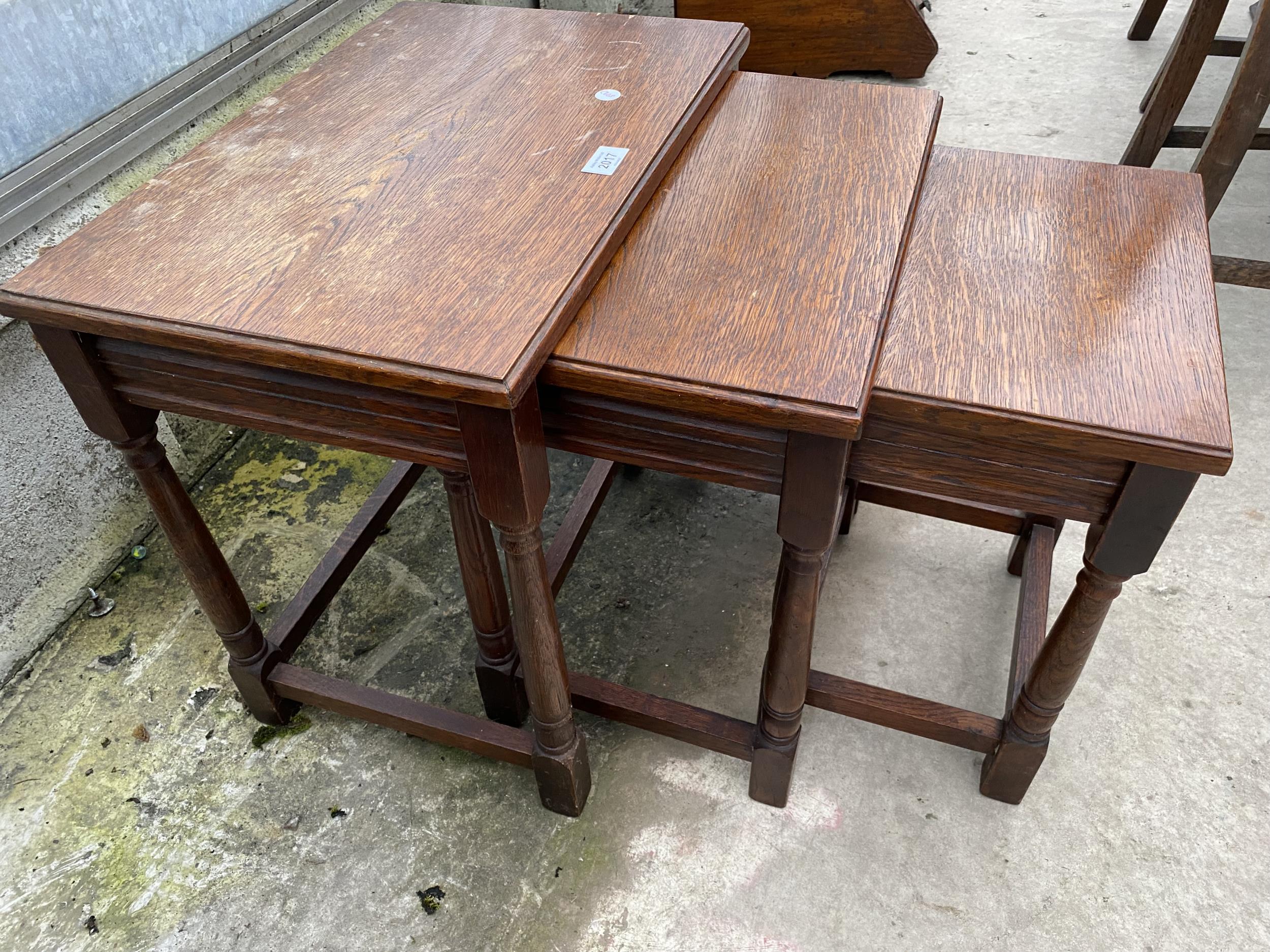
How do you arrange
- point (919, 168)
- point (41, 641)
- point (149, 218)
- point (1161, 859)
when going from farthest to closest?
point (41, 641), point (1161, 859), point (919, 168), point (149, 218)

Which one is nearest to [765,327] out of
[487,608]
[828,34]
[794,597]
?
[794,597]

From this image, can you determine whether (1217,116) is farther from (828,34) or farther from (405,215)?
(405,215)

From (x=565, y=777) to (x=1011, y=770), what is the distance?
0.76 m

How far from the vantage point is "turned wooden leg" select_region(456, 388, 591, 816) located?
1.08 m

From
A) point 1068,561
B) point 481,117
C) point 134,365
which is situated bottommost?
point 1068,561

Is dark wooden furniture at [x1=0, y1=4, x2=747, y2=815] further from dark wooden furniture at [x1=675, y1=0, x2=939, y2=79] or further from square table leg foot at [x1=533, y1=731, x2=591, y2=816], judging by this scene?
dark wooden furniture at [x1=675, y1=0, x2=939, y2=79]

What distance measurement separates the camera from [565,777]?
1546 millimetres

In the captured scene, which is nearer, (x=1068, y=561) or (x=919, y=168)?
(x=919, y=168)

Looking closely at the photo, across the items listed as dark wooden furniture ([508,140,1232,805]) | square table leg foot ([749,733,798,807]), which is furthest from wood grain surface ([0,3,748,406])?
square table leg foot ([749,733,798,807])

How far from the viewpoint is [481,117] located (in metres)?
1.46

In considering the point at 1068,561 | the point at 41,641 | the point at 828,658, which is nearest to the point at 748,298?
the point at 828,658

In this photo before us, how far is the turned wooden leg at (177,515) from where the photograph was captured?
124 cm

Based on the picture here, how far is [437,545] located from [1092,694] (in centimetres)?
143

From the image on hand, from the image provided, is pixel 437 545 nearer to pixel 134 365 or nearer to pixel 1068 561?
pixel 134 365
